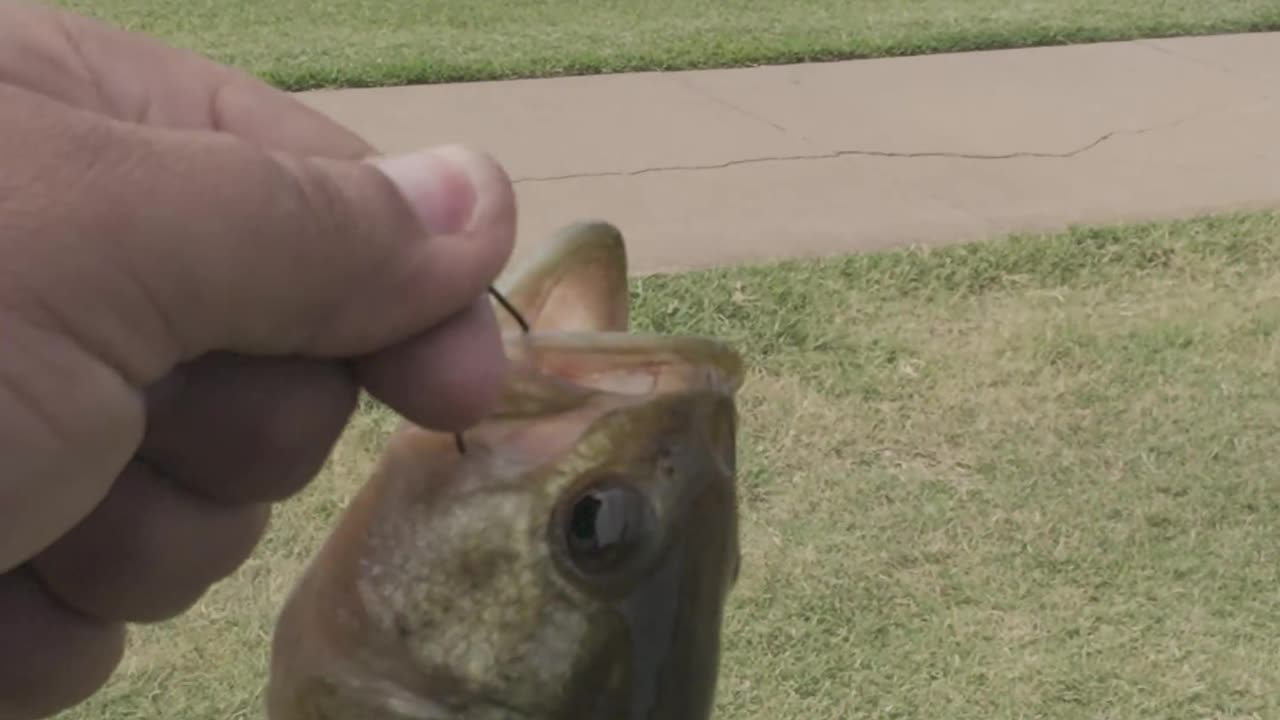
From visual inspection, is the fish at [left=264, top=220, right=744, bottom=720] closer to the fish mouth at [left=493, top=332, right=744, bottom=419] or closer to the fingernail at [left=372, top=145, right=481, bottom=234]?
the fish mouth at [left=493, top=332, right=744, bottom=419]

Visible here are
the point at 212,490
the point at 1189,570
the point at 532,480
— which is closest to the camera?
the point at 532,480

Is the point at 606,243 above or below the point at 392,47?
above

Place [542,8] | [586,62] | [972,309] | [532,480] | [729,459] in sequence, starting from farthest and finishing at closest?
[542,8] < [586,62] < [972,309] < [729,459] < [532,480]

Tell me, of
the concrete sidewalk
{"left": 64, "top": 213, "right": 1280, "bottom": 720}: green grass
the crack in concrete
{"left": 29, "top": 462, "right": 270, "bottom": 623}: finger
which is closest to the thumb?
{"left": 29, "top": 462, "right": 270, "bottom": 623}: finger

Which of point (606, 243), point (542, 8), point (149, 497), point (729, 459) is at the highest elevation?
point (606, 243)

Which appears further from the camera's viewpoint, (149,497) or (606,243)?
(149,497)

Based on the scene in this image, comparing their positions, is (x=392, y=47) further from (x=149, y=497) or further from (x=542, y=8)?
(x=149, y=497)

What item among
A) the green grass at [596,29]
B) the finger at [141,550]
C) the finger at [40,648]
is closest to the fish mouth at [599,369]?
the finger at [141,550]

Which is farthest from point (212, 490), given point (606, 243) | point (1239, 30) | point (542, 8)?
point (1239, 30)
